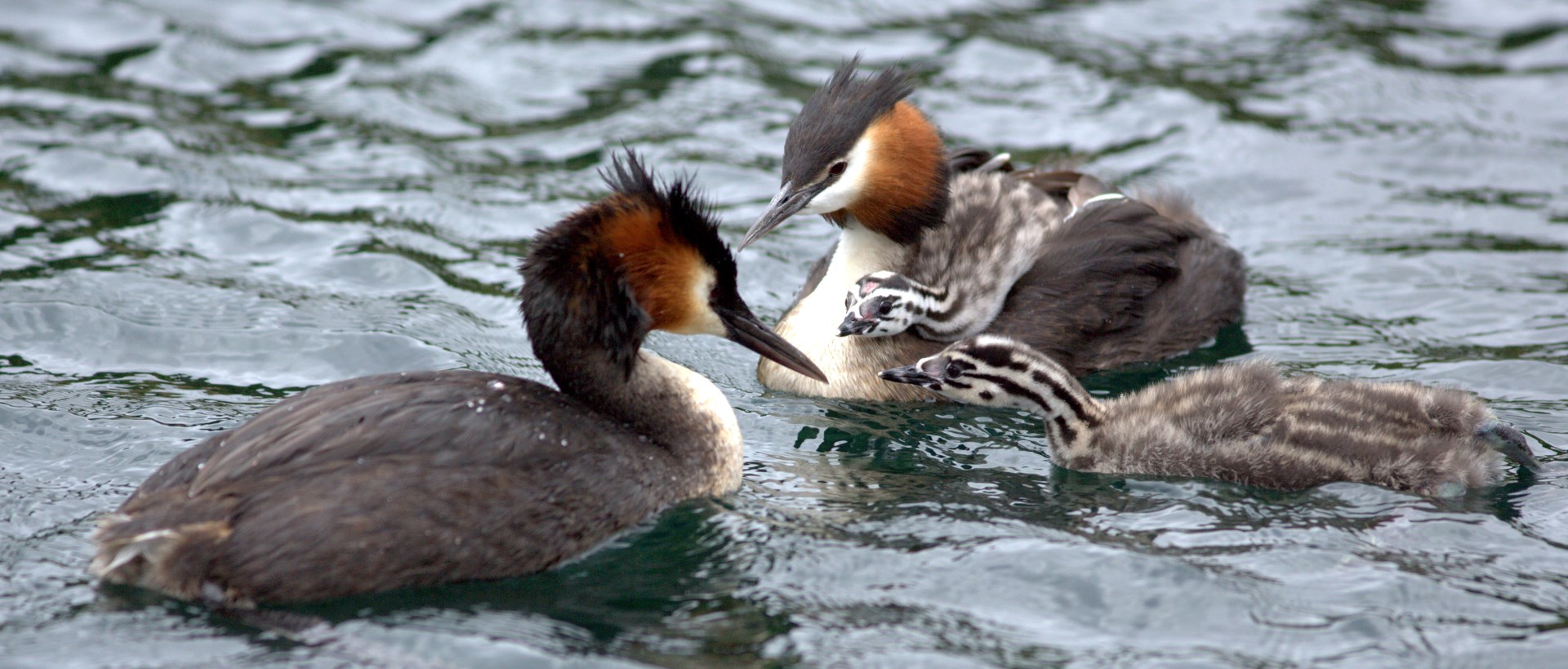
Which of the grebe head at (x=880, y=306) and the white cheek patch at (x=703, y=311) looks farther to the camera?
the grebe head at (x=880, y=306)

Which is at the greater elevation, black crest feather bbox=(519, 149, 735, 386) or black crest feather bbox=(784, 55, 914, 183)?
black crest feather bbox=(784, 55, 914, 183)

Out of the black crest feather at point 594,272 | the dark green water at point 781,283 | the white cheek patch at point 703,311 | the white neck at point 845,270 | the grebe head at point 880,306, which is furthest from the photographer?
the white neck at point 845,270

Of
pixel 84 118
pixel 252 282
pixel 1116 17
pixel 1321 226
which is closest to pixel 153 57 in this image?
pixel 84 118

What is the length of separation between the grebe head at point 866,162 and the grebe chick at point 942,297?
0.93ft

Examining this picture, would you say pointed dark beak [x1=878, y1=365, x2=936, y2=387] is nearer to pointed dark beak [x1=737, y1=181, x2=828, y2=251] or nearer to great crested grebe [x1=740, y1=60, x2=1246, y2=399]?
great crested grebe [x1=740, y1=60, x2=1246, y2=399]

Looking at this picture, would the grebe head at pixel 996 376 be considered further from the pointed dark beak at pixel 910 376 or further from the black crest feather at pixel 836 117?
the black crest feather at pixel 836 117

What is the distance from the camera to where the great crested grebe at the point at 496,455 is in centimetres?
490

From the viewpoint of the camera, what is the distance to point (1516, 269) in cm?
862

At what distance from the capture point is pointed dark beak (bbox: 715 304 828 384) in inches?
237

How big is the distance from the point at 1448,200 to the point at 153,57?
344 inches

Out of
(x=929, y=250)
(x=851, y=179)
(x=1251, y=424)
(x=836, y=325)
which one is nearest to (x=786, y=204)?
(x=851, y=179)

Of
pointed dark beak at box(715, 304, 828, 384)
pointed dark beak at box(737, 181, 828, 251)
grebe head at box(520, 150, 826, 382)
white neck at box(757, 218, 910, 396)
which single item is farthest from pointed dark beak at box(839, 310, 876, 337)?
grebe head at box(520, 150, 826, 382)

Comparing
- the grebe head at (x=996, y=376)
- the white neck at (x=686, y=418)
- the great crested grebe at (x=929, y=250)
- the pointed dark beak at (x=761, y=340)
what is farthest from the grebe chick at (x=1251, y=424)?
the white neck at (x=686, y=418)

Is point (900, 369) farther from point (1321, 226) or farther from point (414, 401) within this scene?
point (1321, 226)
